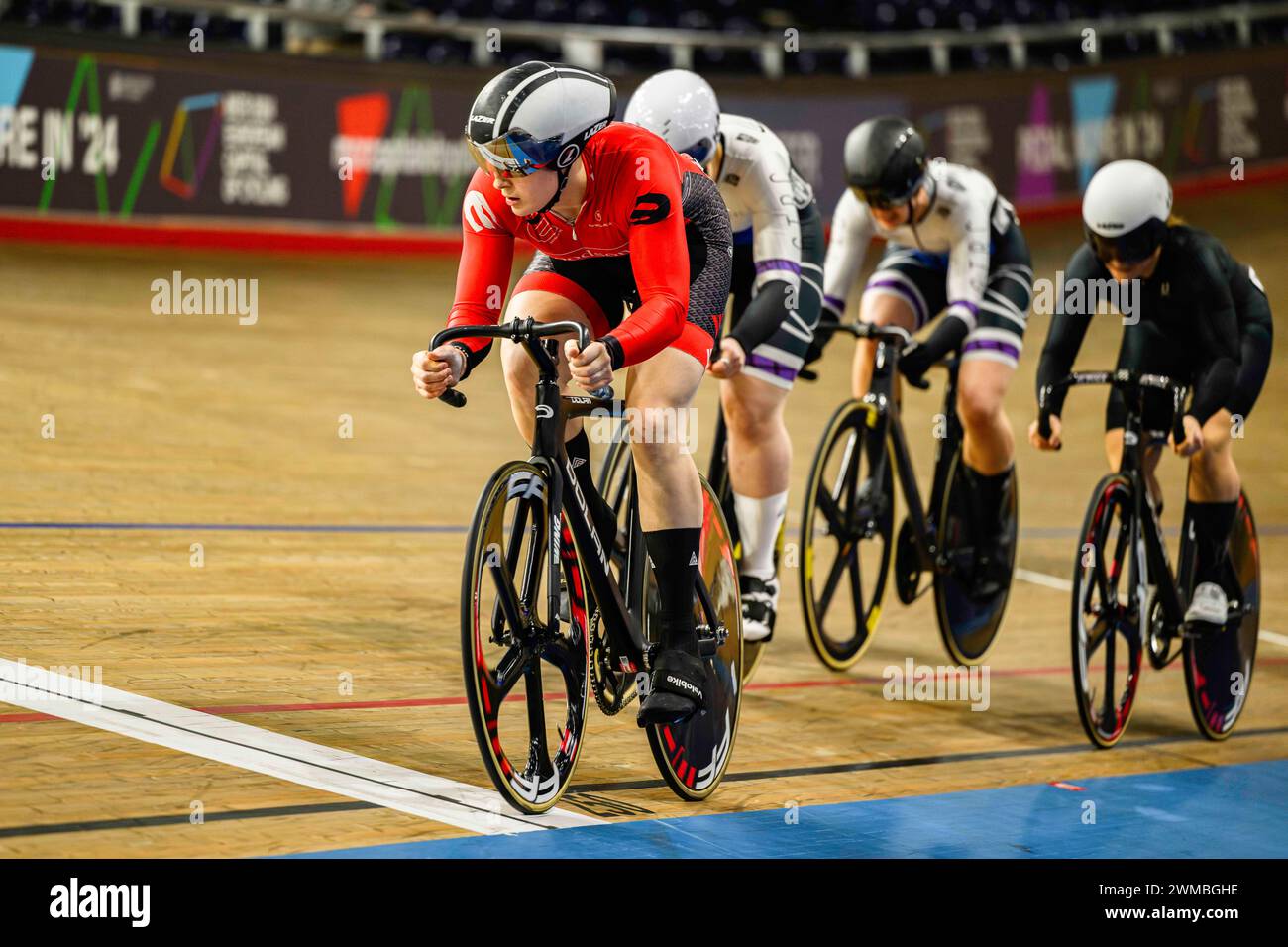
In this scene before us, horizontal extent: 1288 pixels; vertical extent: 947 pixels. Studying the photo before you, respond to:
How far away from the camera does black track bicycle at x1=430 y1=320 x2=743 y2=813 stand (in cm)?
303

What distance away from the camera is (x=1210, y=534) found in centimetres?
463

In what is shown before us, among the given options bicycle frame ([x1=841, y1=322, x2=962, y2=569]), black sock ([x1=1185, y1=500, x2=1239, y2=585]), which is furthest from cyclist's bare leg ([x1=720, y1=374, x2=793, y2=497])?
black sock ([x1=1185, y1=500, x2=1239, y2=585])

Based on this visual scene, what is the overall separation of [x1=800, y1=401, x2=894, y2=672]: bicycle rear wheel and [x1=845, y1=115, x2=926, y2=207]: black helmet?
2.06 ft

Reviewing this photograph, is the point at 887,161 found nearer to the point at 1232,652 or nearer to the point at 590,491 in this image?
the point at 1232,652

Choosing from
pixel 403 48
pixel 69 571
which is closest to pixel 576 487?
pixel 69 571

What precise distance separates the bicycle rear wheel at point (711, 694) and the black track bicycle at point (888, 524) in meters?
0.99

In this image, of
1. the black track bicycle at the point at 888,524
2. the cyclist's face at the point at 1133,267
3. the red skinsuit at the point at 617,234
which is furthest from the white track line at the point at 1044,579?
the red skinsuit at the point at 617,234

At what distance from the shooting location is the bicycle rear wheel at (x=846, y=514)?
477 cm

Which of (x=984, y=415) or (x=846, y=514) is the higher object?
(x=984, y=415)

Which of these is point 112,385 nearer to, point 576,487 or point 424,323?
point 424,323

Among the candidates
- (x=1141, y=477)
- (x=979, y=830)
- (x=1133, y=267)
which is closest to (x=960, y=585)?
(x=1141, y=477)

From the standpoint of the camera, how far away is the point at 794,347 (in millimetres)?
4504

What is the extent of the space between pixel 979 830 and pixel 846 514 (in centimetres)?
155
